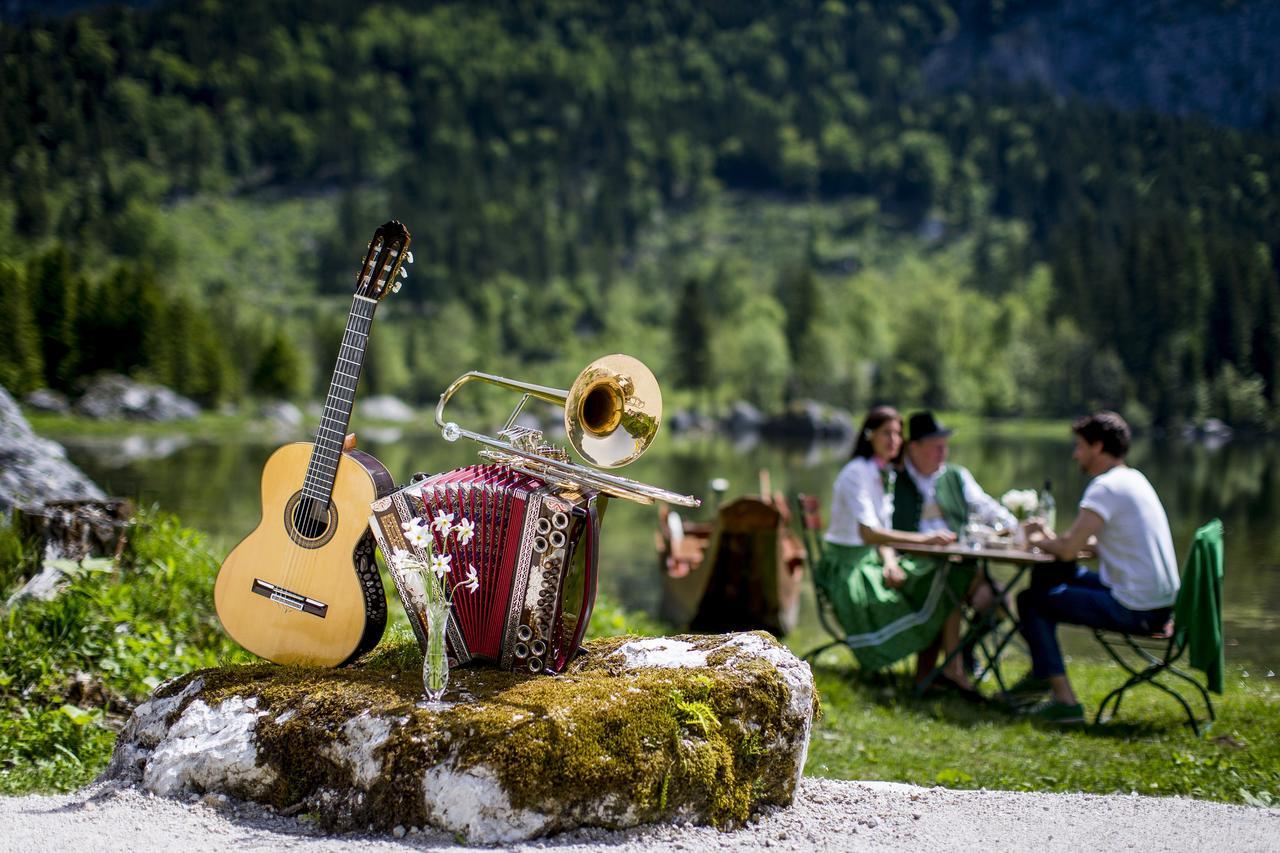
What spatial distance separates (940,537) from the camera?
26.7ft

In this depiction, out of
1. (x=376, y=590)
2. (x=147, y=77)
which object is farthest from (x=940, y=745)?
(x=147, y=77)

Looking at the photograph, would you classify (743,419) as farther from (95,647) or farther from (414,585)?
(414,585)

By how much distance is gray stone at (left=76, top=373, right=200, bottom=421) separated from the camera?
6406 centimetres

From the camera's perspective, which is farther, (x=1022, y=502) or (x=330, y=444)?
(x=1022, y=502)

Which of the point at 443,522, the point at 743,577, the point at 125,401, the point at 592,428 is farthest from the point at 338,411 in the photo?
the point at 125,401

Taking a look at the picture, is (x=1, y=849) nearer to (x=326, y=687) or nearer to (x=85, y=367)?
(x=326, y=687)

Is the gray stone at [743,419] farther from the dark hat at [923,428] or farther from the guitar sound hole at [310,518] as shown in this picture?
the guitar sound hole at [310,518]

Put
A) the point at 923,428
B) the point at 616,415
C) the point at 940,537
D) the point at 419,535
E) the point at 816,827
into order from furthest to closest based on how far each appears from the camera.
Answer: the point at 923,428 → the point at 940,537 → the point at 616,415 → the point at 419,535 → the point at 816,827

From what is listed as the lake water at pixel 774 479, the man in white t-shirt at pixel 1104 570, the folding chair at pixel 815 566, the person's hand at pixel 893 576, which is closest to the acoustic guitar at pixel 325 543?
the folding chair at pixel 815 566

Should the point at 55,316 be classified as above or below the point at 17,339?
above

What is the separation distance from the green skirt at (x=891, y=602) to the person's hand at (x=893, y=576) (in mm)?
35

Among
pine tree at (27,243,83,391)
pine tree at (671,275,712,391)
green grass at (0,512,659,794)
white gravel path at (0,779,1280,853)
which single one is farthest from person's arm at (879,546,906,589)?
pine tree at (671,275,712,391)

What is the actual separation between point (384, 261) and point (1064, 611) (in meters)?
4.92

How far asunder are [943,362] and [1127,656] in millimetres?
90064
